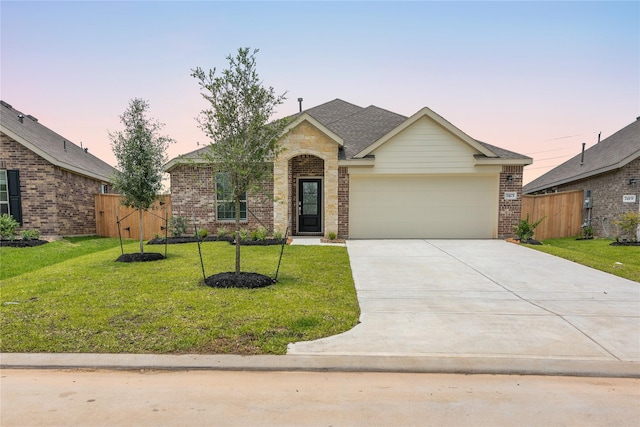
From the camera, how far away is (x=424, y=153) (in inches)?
519

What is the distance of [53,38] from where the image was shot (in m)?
10.5

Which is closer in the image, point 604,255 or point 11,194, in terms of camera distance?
point 604,255

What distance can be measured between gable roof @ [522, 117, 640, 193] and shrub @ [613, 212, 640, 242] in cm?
264

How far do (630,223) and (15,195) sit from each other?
23084 mm

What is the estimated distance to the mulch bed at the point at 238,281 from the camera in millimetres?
6168

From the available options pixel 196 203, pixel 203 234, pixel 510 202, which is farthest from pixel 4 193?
pixel 510 202

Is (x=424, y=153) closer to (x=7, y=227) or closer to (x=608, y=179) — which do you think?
(x=608, y=179)

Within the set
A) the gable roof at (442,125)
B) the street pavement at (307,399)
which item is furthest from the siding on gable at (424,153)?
the street pavement at (307,399)

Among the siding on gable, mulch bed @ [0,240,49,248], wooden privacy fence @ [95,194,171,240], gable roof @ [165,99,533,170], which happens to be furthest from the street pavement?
wooden privacy fence @ [95,194,171,240]

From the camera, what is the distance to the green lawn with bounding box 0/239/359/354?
3896 millimetres

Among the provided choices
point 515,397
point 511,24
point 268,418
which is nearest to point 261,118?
point 268,418

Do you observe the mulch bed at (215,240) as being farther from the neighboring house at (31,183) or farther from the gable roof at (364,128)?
the neighboring house at (31,183)

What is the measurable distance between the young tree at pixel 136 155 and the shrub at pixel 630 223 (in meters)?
16.0

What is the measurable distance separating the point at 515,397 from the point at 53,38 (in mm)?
14086
